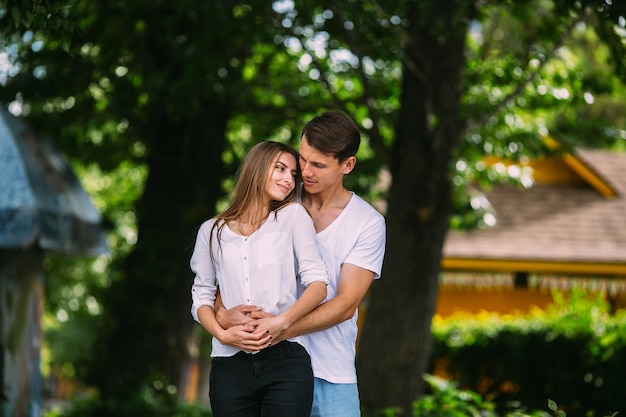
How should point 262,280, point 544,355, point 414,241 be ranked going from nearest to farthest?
point 262,280 → point 414,241 → point 544,355

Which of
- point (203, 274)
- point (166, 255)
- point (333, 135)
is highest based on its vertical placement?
point (333, 135)

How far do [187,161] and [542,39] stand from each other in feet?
13.6

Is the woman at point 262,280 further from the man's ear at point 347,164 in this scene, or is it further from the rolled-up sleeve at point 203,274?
the man's ear at point 347,164

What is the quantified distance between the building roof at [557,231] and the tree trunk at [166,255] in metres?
7.22

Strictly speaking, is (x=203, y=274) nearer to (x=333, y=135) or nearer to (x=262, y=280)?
(x=262, y=280)

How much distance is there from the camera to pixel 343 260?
4.66 m

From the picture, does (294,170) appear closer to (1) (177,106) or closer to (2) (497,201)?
(1) (177,106)

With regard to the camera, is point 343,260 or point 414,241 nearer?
point 343,260

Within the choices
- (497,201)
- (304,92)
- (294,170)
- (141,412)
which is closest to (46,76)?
(304,92)

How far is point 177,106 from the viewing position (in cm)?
1055

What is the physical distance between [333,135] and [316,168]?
157 mm

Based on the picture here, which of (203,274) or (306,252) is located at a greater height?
(306,252)

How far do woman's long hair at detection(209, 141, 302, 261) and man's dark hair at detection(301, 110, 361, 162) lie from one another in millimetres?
135

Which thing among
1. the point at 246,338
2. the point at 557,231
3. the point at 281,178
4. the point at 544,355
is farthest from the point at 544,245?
the point at 246,338
